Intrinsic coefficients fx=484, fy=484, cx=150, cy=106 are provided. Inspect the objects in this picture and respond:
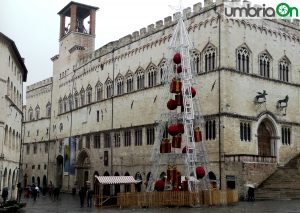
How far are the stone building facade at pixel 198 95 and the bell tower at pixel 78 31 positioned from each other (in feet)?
0.47

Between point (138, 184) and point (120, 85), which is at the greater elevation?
point (120, 85)

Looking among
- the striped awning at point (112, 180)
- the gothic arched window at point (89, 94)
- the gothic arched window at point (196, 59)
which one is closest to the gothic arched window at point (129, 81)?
the gothic arched window at point (89, 94)

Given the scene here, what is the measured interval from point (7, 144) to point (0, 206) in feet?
29.6

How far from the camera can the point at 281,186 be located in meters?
39.7

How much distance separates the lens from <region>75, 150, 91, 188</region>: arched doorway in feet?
201

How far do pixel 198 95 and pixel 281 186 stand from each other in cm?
1062

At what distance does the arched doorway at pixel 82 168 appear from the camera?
201 ft

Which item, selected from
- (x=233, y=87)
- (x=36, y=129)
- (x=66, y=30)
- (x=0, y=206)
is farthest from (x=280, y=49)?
(x=36, y=129)

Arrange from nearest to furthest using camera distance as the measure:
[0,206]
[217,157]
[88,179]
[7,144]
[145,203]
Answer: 1. [0,206]
2. [145,203]
3. [7,144]
4. [217,157]
5. [88,179]

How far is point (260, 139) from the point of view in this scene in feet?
143

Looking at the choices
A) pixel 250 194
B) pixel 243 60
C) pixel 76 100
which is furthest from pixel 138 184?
pixel 76 100

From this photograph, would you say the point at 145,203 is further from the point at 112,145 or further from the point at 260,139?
the point at 112,145

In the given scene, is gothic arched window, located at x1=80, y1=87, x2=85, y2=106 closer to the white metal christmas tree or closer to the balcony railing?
the balcony railing

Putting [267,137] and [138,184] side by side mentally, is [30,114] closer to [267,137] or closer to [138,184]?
[138,184]
